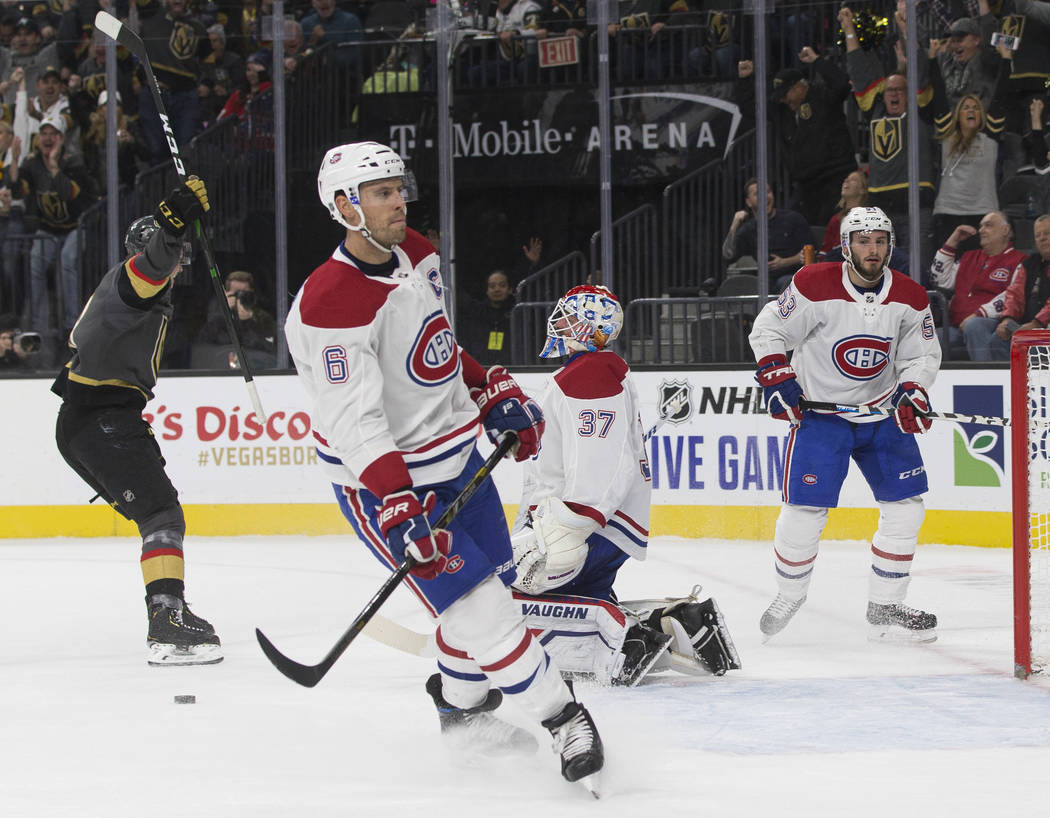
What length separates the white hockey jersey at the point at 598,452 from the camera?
3.56m

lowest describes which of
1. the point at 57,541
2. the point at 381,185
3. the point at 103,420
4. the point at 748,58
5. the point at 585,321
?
the point at 57,541

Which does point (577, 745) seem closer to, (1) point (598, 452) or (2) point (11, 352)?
(1) point (598, 452)

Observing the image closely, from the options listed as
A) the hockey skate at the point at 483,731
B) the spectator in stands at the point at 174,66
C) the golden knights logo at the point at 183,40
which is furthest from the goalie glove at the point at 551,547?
the golden knights logo at the point at 183,40

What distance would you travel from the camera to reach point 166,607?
4160mm

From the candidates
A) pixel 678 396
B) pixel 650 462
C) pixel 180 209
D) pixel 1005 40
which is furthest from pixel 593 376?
pixel 1005 40

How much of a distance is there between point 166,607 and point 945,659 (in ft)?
7.31

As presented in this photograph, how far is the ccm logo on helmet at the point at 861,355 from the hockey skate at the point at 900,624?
0.72m

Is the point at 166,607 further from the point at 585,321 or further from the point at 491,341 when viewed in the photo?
the point at 491,341

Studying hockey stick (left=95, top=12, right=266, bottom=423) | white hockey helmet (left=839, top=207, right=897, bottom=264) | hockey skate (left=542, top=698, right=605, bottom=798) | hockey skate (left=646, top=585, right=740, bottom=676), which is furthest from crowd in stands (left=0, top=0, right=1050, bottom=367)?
hockey skate (left=542, top=698, right=605, bottom=798)

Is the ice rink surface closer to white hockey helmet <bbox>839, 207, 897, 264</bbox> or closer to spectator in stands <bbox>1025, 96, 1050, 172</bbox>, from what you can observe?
white hockey helmet <bbox>839, 207, 897, 264</bbox>

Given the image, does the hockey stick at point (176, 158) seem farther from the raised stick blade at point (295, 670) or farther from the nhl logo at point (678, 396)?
the nhl logo at point (678, 396)

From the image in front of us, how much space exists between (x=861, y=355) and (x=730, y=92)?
3352 millimetres

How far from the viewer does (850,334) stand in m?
4.30

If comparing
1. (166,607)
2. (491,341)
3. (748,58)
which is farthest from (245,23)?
(166,607)
